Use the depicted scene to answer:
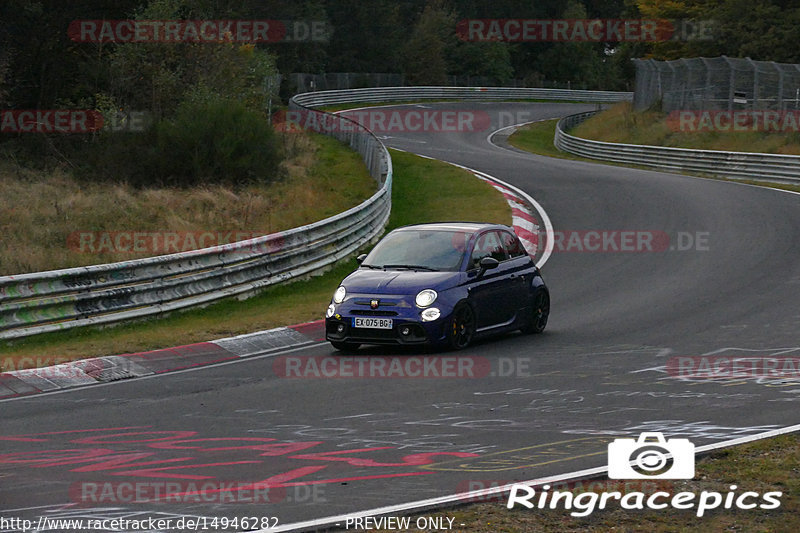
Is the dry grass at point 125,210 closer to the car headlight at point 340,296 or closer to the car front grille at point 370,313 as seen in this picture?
the car headlight at point 340,296

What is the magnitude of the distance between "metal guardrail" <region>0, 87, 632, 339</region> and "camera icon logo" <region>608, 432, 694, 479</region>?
9.24 meters

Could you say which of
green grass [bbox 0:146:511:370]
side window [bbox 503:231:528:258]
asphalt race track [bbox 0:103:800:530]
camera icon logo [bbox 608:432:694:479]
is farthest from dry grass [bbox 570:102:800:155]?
camera icon logo [bbox 608:432:694:479]

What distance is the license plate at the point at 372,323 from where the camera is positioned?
42.7 ft

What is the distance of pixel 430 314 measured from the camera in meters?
13.0

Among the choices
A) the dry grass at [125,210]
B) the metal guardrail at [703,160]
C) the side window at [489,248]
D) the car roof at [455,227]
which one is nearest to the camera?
the side window at [489,248]

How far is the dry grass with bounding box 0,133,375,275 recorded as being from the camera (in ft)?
67.2

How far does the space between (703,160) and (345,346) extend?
28128 millimetres

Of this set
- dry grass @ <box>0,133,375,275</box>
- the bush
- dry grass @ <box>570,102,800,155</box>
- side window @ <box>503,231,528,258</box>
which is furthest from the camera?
dry grass @ <box>570,102,800,155</box>

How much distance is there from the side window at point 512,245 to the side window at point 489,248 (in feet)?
0.44

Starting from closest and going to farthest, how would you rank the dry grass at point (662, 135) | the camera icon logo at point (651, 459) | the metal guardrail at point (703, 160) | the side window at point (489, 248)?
1. the camera icon logo at point (651, 459)
2. the side window at point (489, 248)
3. the metal guardrail at point (703, 160)
4. the dry grass at point (662, 135)

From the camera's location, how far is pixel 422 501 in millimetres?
6586

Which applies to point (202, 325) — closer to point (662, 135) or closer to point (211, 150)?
point (211, 150)

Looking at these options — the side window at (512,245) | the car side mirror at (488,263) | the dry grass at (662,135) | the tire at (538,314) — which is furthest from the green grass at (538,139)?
the car side mirror at (488,263)

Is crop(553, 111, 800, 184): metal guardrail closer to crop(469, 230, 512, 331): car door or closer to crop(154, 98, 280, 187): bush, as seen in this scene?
crop(154, 98, 280, 187): bush
